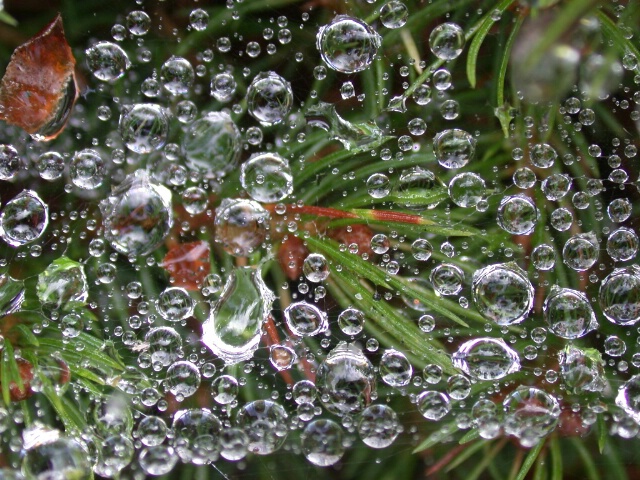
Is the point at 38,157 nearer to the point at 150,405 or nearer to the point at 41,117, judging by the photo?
the point at 41,117

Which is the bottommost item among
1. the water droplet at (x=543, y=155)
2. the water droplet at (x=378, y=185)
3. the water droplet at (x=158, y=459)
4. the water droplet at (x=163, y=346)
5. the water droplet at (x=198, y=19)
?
the water droplet at (x=158, y=459)

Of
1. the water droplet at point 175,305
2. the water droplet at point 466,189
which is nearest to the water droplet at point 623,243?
the water droplet at point 466,189

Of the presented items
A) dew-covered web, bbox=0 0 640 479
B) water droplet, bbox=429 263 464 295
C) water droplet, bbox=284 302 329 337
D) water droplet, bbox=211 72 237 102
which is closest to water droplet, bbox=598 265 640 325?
dew-covered web, bbox=0 0 640 479

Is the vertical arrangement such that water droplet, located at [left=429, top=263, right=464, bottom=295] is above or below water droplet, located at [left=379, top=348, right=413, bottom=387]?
above

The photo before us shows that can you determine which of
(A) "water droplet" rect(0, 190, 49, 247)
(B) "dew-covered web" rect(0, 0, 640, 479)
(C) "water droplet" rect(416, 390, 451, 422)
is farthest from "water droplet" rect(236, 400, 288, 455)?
(A) "water droplet" rect(0, 190, 49, 247)

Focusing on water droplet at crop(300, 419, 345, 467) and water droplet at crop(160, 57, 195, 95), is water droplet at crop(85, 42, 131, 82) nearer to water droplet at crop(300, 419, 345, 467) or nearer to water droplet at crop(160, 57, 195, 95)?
water droplet at crop(160, 57, 195, 95)

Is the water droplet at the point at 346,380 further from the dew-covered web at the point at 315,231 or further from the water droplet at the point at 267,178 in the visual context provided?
the water droplet at the point at 267,178

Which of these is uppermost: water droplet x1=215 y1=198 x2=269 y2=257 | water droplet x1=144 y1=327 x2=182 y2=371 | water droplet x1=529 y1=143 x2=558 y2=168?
water droplet x1=529 y1=143 x2=558 y2=168
